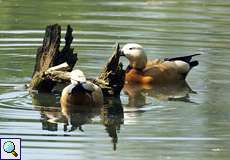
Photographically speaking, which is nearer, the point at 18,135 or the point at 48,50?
the point at 18,135

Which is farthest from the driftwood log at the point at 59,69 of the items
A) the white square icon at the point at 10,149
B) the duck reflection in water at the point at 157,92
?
the white square icon at the point at 10,149

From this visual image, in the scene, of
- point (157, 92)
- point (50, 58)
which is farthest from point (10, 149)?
point (157, 92)

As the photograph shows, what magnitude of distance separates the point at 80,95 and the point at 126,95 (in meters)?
1.45

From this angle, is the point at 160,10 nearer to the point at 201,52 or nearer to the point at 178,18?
the point at 178,18

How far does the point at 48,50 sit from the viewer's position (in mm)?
12695

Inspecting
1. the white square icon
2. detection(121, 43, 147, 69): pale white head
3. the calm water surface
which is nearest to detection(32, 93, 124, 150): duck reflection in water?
the calm water surface

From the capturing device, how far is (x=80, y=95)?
453 inches

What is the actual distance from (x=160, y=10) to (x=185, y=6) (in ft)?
5.26

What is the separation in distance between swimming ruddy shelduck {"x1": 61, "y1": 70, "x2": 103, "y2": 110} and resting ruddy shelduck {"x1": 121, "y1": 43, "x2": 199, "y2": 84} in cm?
217

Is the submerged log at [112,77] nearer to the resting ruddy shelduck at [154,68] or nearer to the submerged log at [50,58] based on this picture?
the submerged log at [50,58]

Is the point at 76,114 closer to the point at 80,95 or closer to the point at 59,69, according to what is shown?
the point at 80,95

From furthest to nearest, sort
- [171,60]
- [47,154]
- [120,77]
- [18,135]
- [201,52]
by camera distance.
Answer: [201,52], [171,60], [120,77], [18,135], [47,154]

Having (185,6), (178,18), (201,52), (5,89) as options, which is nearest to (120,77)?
(5,89)

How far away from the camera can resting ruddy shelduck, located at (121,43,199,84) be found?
545 inches
